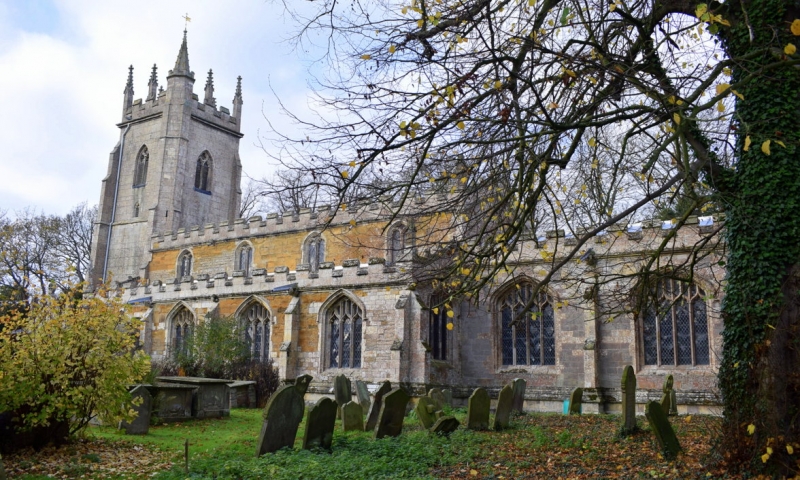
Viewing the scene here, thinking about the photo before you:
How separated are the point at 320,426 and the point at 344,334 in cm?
1027

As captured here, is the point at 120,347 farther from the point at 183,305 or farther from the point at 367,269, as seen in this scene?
the point at 183,305

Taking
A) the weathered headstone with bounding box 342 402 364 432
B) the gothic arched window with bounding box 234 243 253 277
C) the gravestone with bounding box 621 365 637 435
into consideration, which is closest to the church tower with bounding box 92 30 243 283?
the gothic arched window with bounding box 234 243 253 277

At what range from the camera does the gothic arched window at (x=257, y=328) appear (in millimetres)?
21016

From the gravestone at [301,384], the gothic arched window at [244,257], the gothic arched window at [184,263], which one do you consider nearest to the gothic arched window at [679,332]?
the gravestone at [301,384]

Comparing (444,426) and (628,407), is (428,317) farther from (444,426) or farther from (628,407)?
(628,407)

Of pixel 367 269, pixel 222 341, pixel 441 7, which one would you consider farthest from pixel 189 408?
pixel 441 7

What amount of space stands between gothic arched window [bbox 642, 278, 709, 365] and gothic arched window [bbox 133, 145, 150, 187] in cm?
2589

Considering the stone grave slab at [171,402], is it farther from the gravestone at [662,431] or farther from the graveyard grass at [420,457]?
the gravestone at [662,431]

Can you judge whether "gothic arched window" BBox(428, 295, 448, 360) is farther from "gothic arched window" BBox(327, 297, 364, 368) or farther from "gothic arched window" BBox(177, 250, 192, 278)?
"gothic arched window" BBox(177, 250, 192, 278)

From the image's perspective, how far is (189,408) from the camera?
13.5 m

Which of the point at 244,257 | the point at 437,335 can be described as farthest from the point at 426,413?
the point at 244,257

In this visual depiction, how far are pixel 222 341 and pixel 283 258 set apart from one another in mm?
7757

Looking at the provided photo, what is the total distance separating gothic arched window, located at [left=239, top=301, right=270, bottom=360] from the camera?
2102cm

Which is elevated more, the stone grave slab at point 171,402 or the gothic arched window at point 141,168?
the gothic arched window at point 141,168
